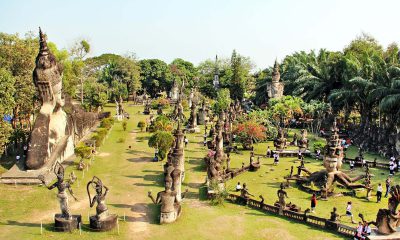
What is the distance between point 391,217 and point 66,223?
1640 centimetres

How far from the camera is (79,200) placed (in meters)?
23.7

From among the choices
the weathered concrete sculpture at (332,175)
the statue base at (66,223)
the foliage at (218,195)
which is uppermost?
the weathered concrete sculpture at (332,175)

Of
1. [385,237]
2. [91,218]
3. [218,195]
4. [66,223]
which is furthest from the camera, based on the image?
[218,195]

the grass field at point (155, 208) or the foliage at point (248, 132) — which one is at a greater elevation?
the foliage at point (248, 132)

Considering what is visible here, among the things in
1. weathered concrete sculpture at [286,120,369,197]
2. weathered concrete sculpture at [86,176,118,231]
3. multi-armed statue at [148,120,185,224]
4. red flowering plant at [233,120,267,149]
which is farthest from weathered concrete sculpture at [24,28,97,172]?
weathered concrete sculpture at [286,120,369,197]

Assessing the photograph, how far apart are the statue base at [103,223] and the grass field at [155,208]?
35cm

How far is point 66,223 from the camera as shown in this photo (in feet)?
63.0

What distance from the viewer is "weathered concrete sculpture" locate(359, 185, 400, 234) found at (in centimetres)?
1731

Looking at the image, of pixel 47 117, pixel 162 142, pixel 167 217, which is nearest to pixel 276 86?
pixel 162 142

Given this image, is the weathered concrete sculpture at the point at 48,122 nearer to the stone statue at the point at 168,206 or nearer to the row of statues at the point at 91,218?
the row of statues at the point at 91,218

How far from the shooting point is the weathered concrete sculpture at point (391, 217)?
1731 cm

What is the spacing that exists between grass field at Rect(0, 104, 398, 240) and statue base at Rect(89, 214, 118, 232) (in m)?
0.35

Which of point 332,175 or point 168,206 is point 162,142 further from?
point 332,175

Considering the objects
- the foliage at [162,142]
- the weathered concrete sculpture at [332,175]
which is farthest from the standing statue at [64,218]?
the weathered concrete sculpture at [332,175]
